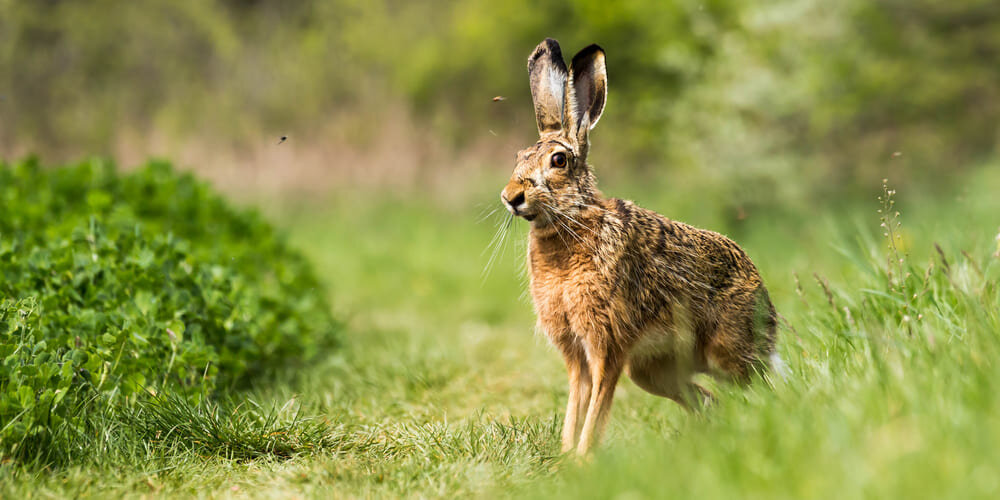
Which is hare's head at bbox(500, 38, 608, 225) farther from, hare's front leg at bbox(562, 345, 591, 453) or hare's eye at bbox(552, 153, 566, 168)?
hare's front leg at bbox(562, 345, 591, 453)

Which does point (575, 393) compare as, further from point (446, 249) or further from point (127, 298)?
point (446, 249)

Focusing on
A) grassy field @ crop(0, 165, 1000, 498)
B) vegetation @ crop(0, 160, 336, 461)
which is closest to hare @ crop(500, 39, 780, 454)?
grassy field @ crop(0, 165, 1000, 498)

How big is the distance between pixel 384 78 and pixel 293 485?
14705 millimetres

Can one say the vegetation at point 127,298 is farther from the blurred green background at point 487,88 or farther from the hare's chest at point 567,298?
the blurred green background at point 487,88

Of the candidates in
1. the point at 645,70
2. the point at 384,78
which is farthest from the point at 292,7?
the point at 645,70

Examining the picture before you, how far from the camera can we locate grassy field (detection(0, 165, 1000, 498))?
2418mm

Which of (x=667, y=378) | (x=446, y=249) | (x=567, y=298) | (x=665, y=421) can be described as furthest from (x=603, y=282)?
(x=446, y=249)

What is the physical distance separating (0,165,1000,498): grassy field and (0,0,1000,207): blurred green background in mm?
4643

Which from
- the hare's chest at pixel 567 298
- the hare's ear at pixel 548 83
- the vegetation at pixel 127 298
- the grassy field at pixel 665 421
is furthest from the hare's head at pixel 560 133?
the vegetation at pixel 127 298

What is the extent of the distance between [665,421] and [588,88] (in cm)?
167

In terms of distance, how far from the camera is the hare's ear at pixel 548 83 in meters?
3.62

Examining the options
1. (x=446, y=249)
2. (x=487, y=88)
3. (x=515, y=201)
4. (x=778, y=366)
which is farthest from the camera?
(x=487, y=88)

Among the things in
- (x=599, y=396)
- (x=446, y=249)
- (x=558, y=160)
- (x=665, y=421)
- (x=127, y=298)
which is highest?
(x=446, y=249)

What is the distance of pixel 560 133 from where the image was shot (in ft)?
12.1
